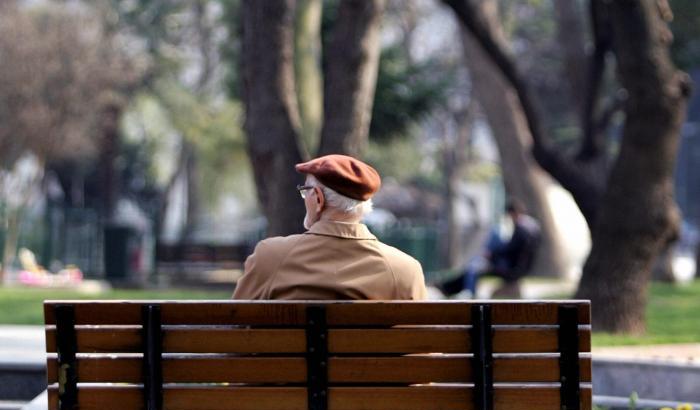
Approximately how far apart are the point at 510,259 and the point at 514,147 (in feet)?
36.4

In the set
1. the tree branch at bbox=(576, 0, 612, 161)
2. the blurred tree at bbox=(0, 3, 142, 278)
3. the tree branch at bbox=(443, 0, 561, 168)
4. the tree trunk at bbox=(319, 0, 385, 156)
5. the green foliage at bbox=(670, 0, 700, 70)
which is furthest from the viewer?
the blurred tree at bbox=(0, 3, 142, 278)

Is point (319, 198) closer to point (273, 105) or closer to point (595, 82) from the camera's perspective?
point (273, 105)

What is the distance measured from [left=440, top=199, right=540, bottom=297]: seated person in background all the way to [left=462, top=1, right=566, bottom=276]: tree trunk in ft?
29.6

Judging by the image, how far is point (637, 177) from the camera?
13117 mm

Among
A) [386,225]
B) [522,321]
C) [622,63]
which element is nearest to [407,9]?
[386,225]

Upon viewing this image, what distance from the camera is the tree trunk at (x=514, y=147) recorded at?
2711 centimetres

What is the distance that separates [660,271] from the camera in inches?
1029

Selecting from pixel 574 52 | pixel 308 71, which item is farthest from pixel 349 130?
pixel 574 52

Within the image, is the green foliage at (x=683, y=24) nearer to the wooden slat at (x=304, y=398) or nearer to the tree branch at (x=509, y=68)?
the tree branch at (x=509, y=68)

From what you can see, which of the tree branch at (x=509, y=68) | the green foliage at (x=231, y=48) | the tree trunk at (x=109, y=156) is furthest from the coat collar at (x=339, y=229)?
the tree trunk at (x=109, y=156)

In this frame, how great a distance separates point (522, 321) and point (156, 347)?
111 centimetres

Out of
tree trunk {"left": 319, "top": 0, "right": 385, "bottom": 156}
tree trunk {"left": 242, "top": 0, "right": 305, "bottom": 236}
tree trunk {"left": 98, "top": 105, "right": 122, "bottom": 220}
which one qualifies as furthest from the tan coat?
tree trunk {"left": 98, "top": 105, "right": 122, "bottom": 220}

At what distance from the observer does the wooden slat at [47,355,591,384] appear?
182 inches

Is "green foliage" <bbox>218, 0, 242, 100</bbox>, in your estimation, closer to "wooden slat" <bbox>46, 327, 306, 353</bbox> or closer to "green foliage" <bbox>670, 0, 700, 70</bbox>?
"green foliage" <bbox>670, 0, 700, 70</bbox>
